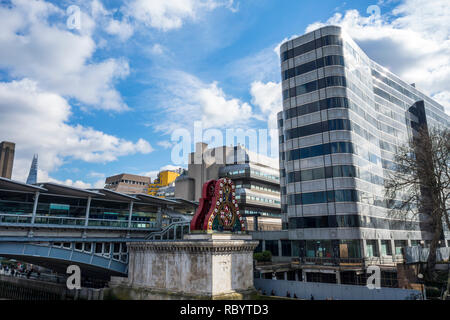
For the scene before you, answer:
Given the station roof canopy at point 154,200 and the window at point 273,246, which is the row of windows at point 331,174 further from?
the station roof canopy at point 154,200

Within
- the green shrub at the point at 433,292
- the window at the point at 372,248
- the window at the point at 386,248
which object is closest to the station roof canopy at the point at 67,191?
the window at the point at 372,248

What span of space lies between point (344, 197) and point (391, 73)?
137 ft

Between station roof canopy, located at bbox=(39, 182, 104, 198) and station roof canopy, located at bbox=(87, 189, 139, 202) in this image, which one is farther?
station roof canopy, located at bbox=(87, 189, 139, 202)

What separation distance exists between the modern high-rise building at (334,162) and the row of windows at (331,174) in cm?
17

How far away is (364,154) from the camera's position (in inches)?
2275

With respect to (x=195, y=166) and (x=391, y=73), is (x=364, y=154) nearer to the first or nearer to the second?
(x=391, y=73)

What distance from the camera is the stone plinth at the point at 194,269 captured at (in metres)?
34.5

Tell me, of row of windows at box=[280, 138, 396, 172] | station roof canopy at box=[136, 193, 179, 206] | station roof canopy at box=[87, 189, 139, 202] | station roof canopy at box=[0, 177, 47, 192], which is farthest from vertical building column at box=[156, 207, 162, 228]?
row of windows at box=[280, 138, 396, 172]

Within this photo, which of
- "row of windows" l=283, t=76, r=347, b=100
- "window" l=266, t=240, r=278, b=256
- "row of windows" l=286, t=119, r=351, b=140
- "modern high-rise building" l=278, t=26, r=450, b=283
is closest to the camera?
"modern high-rise building" l=278, t=26, r=450, b=283

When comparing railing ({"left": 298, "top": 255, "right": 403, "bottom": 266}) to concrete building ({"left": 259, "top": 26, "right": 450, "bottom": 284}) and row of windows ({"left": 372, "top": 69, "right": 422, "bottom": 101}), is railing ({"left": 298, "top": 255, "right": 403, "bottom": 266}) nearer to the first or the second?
concrete building ({"left": 259, "top": 26, "right": 450, "bottom": 284})

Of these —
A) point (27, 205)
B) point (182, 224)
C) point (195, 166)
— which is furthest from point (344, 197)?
point (195, 166)

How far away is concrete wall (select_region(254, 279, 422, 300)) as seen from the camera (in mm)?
33375

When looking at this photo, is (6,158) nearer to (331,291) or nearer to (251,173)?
(251,173)

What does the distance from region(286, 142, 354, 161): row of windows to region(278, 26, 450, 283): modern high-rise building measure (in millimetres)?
167
